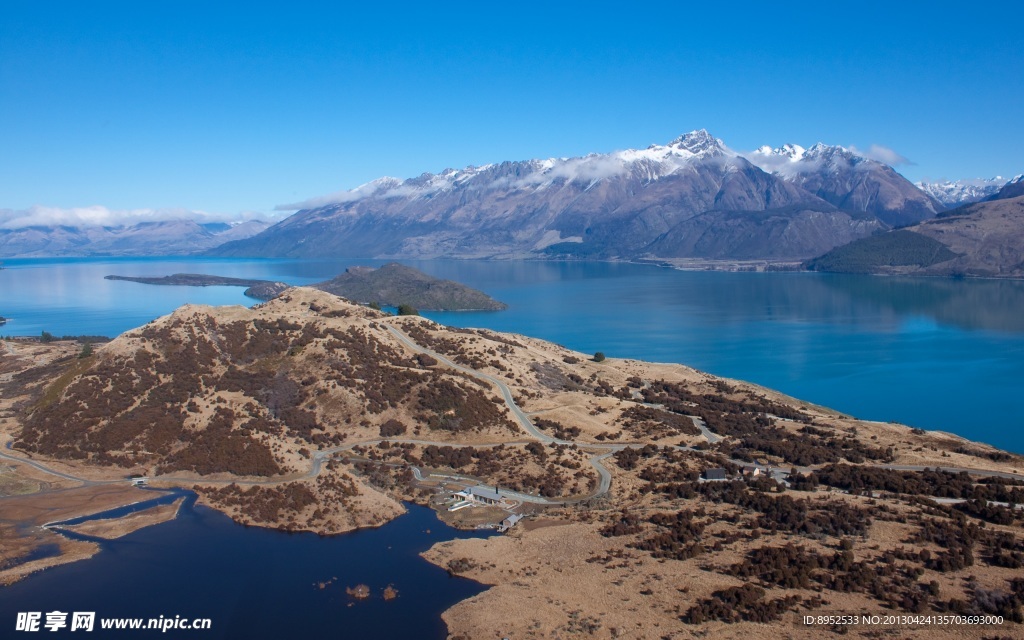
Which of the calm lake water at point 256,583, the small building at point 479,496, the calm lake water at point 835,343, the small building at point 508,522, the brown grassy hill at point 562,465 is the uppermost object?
the brown grassy hill at point 562,465

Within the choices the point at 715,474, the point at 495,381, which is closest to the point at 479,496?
the point at 715,474

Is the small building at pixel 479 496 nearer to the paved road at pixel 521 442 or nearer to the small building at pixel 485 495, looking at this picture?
the small building at pixel 485 495

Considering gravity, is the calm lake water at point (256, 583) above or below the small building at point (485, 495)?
below

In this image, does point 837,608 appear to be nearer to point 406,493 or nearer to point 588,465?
point 588,465

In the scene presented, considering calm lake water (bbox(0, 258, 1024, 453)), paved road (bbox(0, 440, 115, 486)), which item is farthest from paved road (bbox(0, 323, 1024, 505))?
calm lake water (bbox(0, 258, 1024, 453))

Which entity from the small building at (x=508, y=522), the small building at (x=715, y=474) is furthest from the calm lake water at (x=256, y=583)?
the small building at (x=715, y=474)

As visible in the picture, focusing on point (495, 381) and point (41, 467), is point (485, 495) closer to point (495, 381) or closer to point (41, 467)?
point (495, 381)
